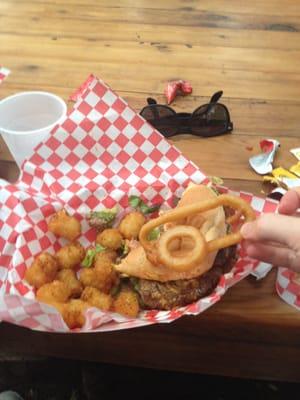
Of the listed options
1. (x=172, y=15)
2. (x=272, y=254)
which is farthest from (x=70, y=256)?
(x=172, y=15)

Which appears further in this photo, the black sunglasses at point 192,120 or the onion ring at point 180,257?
the black sunglasses at point 192,120

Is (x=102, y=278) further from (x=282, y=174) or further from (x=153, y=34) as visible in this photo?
(x=153, y=34)

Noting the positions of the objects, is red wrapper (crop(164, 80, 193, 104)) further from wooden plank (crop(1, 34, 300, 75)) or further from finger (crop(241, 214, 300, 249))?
finger (crop(241, 214, 300, 249))

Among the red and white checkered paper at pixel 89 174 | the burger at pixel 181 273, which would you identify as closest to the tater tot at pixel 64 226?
the red and white checkered paper at pixel 89 174

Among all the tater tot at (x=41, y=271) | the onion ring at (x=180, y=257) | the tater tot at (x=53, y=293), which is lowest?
the tater tot at (x=53, y=293)

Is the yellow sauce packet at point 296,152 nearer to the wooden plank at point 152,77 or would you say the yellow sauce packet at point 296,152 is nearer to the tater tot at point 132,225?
the wooden plank at point 152,77

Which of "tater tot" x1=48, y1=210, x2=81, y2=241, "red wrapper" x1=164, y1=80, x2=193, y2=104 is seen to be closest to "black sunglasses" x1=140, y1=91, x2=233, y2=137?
"red wrapper" x1=164, y1=80, x2=193, y2=104

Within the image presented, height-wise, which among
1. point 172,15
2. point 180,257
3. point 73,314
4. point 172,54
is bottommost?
point 73,314
